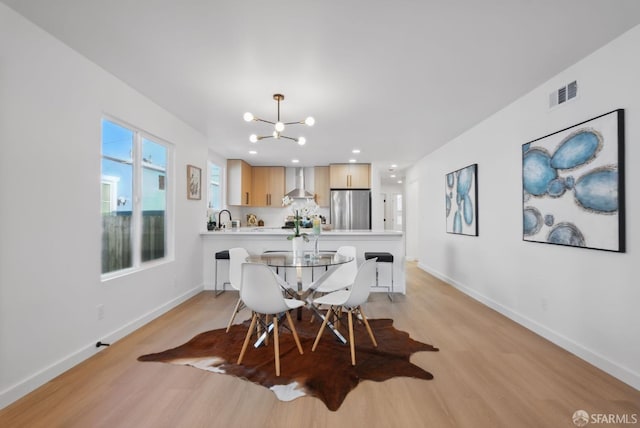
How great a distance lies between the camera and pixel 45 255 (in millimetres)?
2180

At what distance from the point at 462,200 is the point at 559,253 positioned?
2.01 metres

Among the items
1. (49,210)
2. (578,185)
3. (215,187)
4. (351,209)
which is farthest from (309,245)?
(578,185)

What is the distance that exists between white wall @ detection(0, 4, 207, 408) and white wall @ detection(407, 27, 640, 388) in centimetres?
423

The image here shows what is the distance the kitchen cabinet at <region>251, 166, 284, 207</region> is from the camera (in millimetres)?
7590

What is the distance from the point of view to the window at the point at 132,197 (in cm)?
294

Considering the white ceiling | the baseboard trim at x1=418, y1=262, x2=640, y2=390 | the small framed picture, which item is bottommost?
the baseboard trim at x1=418, y1=262, x2=640, y2=390

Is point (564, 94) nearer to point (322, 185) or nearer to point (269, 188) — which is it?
point (322, 185)

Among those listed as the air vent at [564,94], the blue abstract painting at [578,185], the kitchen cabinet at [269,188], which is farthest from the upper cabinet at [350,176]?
the air vent at [564,94]

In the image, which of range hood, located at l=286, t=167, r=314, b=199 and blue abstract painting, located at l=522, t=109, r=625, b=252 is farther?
range hood, located at l=286, t=167, r=314, b=199

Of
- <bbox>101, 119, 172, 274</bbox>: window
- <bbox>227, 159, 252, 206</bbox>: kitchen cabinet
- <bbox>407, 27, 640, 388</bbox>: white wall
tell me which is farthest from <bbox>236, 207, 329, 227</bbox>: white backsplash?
<bbox>407, 27, 640, 388</bbox>: white wall

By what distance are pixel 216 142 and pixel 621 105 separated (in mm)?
5242

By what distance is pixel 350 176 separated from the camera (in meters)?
7.29

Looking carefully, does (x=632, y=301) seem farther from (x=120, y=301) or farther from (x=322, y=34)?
(x=120, y=301)

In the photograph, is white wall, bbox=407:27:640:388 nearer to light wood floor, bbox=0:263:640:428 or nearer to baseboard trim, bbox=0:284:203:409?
light wood floor, bbox=0:263:640:428
